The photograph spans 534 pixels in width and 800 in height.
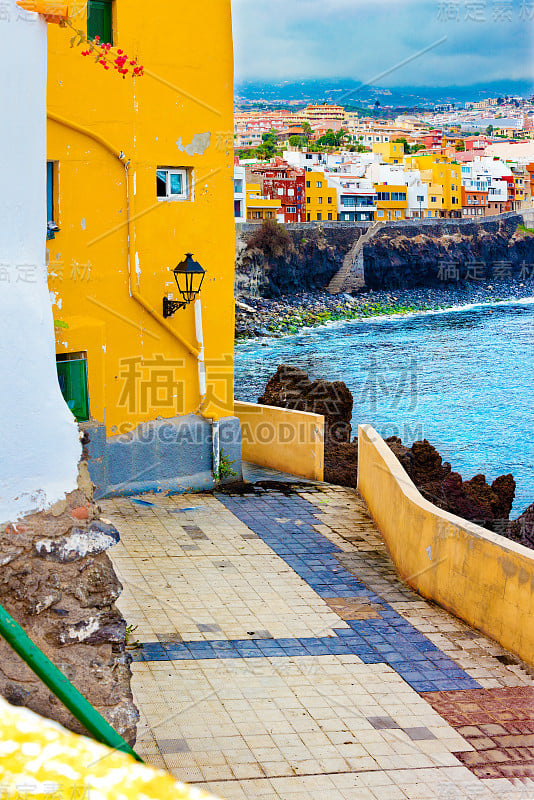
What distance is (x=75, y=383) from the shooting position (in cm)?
1082

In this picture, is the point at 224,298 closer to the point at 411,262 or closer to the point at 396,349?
the point at 396,349

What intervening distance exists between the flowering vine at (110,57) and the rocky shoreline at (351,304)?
55464mm

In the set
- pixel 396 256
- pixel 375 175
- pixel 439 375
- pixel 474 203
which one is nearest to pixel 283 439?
pixel 439 375

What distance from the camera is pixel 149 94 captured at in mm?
11219

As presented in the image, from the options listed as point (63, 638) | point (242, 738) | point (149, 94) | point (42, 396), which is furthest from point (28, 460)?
point (149, 94)

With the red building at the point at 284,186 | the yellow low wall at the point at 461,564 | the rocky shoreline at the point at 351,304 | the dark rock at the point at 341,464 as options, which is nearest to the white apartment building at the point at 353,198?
the red building at the point at 284,186

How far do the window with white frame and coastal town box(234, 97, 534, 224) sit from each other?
214 feet

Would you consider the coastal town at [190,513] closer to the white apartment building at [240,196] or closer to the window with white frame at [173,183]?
the window with white frame at [173,183]

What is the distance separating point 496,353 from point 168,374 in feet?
201

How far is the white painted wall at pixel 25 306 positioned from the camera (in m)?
3.96

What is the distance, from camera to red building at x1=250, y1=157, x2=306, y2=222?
84.4m

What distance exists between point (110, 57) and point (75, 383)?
3923 mm

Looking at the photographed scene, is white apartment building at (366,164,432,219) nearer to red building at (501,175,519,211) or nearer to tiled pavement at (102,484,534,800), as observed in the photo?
red building at (501,175,519,211)

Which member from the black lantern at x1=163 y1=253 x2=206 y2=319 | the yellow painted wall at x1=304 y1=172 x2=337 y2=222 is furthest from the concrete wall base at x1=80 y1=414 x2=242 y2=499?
the yellow painted wall at x1=304 y1=172 x2=337 y2=222
